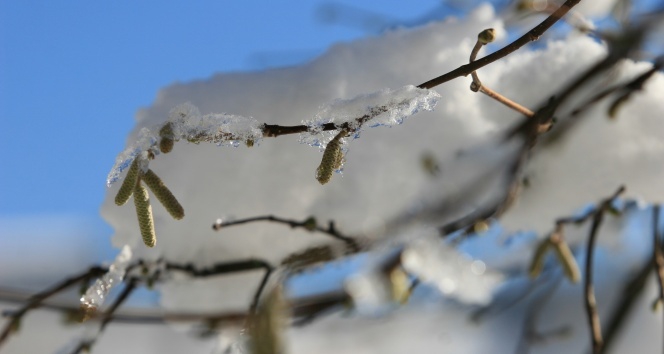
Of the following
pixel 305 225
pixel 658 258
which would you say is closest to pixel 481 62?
pixel 305 225

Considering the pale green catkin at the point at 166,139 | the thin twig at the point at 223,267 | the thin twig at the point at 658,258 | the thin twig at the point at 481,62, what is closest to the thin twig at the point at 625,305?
the thin twig at the point at 658,258

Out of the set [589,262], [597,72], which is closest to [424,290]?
[589,262]

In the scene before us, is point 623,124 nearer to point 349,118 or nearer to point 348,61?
point 348,61

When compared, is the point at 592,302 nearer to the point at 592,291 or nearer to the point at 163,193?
the point at 592,291

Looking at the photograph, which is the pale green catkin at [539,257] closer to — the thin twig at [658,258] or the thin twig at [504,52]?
the thin twig at [658,258]

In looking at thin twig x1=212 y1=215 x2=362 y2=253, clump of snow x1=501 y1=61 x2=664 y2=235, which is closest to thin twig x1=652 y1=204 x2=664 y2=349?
clump of snow x1=501 y1=61 x2=664 y2=235

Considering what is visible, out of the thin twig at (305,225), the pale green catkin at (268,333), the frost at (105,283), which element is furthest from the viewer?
the thin twig at (305,225)

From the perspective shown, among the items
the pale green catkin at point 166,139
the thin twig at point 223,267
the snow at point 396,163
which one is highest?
the snow at point 396,163
